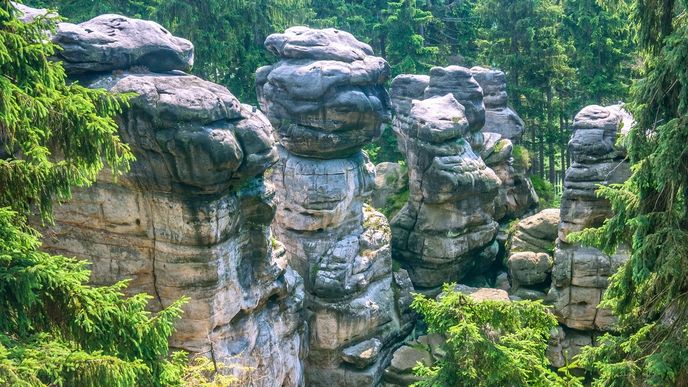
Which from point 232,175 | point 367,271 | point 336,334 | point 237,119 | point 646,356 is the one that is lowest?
point 336,334

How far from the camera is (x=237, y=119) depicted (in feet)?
50.8

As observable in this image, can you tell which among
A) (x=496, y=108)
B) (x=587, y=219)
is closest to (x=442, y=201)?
(x=587, y=219)

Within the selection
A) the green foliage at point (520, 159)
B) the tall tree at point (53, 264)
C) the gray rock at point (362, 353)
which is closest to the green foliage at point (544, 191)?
the green foliage at point (520, 159)

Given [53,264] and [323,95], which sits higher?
[53,264]

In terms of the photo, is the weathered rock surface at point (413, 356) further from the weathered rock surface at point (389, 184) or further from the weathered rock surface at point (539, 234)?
the weathered rock surface at point (389, 184)

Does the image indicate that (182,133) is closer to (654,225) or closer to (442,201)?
(654,225)

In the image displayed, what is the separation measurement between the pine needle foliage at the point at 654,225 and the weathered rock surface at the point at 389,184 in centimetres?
1600

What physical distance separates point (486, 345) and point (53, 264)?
661 cm

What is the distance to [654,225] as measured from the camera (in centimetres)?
1055

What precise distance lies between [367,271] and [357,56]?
6.88 metres

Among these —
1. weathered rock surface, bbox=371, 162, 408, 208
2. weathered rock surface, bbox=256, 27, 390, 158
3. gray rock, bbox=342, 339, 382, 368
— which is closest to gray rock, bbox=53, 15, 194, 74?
weathered rock surface, bbox=256, 27, 390, 158

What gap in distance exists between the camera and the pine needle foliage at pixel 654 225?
32.4 ft

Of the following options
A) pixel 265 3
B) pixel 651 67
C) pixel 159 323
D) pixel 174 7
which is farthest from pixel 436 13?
pixel 159 323

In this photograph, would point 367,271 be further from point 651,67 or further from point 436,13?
point 436,13
